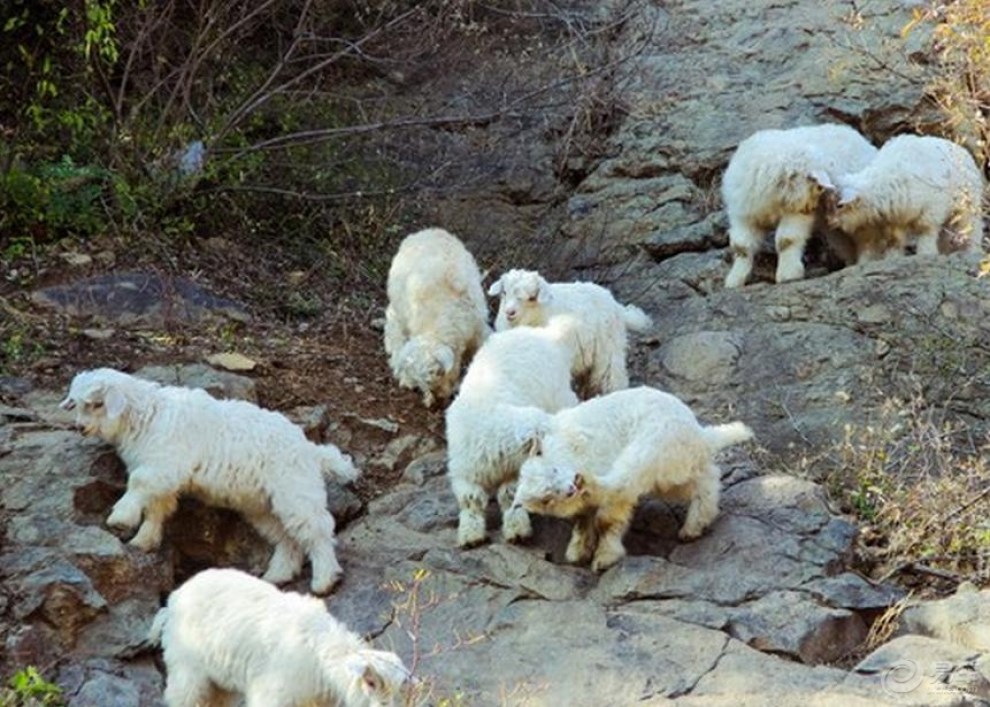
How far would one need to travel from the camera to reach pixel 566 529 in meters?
9.16

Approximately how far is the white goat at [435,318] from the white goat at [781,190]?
2063 mm

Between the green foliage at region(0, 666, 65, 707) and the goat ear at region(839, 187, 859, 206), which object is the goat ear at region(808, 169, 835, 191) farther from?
the green foliage at region(0, 666, 65, 707)

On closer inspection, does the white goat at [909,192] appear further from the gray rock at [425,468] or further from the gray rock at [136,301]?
the gray rock at [136,301]

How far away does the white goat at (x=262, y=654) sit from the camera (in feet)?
22.3

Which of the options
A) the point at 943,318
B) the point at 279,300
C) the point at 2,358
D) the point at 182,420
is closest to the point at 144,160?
the point at 279,300

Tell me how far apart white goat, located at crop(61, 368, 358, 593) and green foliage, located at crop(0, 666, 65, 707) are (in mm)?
1198

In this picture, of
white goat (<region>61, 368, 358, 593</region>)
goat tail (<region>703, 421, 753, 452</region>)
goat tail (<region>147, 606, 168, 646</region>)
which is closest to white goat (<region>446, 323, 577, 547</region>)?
white goat (<region>61, 368, 358, 593</region>)

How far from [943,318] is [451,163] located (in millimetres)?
4658

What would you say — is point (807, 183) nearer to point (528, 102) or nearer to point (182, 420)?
point (528, 102)

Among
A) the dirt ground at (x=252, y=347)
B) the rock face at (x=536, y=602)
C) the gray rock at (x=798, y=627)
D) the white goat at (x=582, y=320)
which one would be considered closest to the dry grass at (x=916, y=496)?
the rock face at (x=536, y=602)

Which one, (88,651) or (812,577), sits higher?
(812,577)

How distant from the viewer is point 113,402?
888cm

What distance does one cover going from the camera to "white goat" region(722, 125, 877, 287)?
37.9ft

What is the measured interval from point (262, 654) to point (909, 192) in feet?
21.1
